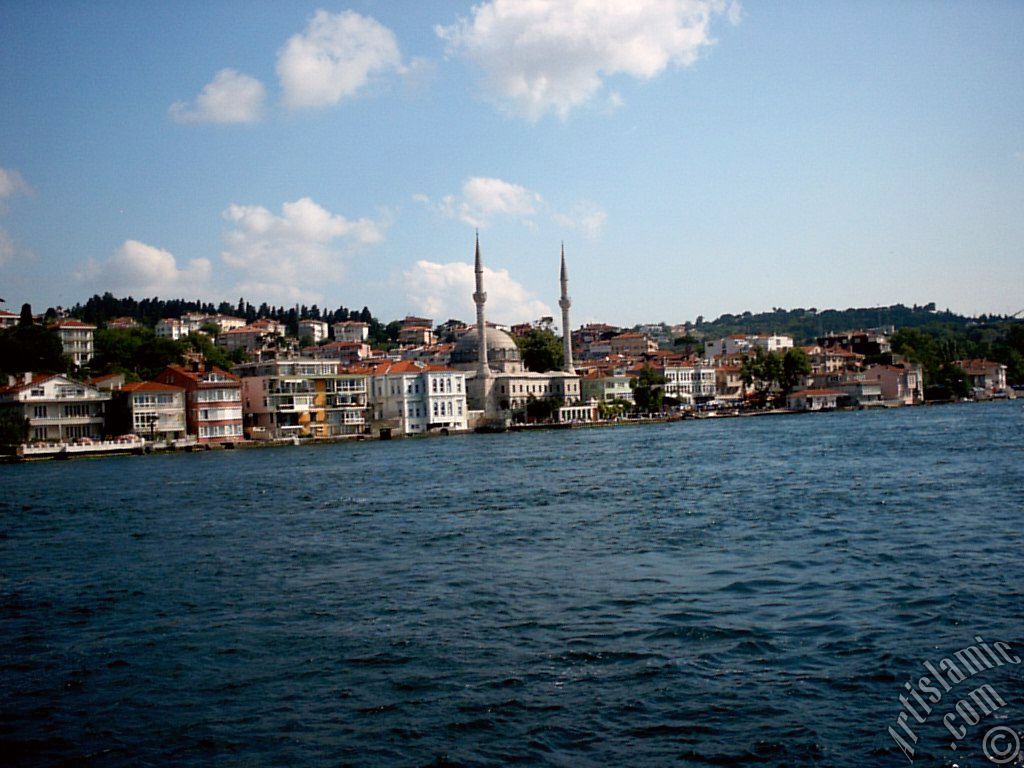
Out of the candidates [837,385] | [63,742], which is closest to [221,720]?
[63,742]

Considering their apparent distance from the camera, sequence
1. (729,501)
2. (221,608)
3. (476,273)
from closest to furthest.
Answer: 1. (221,608)
2. (729,501)
3. (476,273)

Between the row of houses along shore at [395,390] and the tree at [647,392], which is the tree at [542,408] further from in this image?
the tree at [647,392]

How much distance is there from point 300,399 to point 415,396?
8326mm

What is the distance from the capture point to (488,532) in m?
16.6

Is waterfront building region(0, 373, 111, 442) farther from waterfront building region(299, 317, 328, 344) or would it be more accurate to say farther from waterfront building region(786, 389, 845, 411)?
waterfront building region(299, 317, 328, 344)

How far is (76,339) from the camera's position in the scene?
256 ft

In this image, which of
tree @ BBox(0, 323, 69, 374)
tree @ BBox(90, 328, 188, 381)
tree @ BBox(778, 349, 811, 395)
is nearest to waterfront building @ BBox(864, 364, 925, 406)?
tree @ BBox(778, 349, 811, 395)

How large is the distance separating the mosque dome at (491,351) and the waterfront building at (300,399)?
58.2 ft

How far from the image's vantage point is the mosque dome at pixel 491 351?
7962 cm

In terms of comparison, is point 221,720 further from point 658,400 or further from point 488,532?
point 658,400

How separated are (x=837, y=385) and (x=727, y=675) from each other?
88.3m

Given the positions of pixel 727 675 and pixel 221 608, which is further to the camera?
pixel 221 608

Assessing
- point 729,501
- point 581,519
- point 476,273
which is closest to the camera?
point 581,519

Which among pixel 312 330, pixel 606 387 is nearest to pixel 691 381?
pixel 606 387
